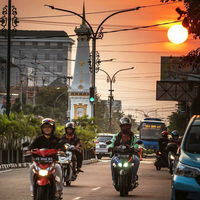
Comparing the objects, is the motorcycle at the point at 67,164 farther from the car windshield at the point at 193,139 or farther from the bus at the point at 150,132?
the bus at the point at 150,132

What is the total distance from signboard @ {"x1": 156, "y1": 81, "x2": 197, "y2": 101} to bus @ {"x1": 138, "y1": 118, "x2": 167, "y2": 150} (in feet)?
37.8

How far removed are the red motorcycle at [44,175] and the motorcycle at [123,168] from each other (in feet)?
9.96

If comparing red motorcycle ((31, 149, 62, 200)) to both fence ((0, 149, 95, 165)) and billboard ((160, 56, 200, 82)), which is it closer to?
fence ((0, 149, 95, 165))

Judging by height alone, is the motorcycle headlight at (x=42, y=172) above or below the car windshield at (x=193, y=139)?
below

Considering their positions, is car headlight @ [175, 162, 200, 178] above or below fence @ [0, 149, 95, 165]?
above

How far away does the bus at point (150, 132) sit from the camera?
2223 inches

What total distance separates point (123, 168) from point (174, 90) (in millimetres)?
58373

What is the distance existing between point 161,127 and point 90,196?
45446mm

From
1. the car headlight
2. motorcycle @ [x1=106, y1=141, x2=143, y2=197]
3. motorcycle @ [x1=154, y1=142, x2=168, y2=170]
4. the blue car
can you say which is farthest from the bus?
the car headlight

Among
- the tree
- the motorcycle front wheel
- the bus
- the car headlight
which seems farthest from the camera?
the bus

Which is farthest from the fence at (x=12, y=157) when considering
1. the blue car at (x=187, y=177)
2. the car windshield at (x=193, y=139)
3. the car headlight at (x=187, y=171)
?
the car headlight at (x=187, y=171)

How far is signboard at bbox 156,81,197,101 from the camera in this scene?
70.1m

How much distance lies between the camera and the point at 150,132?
5762 cm

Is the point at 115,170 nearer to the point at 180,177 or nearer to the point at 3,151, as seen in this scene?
the point at 180,177
